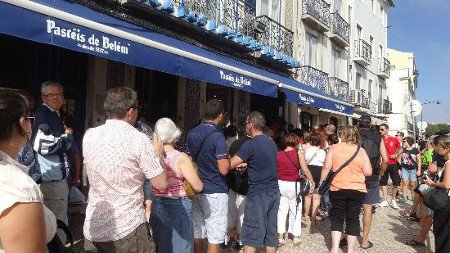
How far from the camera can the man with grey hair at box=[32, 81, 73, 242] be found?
362cm

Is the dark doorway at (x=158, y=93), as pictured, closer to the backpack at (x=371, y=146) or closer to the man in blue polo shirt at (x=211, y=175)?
the backpack at (x=371, y=146)

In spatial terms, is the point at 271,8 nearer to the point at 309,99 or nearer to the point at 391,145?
the point at 309,99

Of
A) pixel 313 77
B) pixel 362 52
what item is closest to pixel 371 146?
pixel 313 77

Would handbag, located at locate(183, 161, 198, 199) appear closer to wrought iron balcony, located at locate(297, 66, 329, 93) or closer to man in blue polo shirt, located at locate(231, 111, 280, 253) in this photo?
man in blue polo shirt, located at locate(231, 111, 280, 253)

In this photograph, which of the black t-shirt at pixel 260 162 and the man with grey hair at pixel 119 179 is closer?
the man with grey hair at pixel 119 179

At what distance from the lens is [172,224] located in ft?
11.4

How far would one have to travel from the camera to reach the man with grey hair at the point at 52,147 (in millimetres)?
3619

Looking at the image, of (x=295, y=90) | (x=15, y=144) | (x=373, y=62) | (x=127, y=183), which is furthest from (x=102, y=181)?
(x=373, y=62)

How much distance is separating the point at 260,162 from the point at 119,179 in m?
1.99

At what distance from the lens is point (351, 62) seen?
21.9m

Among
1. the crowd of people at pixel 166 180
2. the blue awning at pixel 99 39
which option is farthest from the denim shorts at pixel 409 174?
the blue awning at pixel 99 39

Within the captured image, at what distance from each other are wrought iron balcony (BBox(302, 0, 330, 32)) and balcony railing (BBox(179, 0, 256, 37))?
4.19 metres

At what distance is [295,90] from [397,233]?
340 centimetres

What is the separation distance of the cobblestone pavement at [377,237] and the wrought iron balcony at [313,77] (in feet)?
25.5
